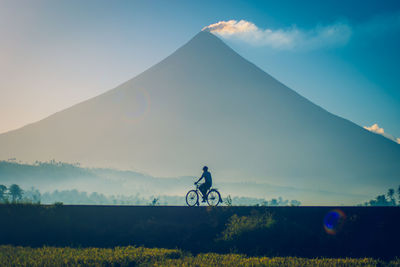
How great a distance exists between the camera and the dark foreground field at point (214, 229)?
11359 mm

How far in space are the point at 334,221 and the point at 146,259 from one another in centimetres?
540

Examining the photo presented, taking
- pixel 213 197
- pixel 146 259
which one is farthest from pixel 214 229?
pixel 213 197

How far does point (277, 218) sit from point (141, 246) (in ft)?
13.6

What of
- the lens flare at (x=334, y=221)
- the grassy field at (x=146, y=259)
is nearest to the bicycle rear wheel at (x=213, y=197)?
the grassy field at (x=146, y=259)

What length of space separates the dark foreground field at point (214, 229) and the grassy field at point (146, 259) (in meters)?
1.04

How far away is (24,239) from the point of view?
43.4ft

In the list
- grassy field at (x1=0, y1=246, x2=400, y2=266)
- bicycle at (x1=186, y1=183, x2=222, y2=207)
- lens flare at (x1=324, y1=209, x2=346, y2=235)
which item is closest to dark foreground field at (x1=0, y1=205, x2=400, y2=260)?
lens flare at (x1=324, y1=209, x2=346, y2=235)

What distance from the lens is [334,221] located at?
11688mm

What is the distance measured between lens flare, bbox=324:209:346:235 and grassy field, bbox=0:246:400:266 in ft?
4.71

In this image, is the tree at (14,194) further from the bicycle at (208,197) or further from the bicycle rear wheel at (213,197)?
the bicycle rear wheel at (213,197)

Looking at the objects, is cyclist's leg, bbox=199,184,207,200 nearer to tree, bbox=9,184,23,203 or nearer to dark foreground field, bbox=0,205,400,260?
dark foreground field, bbox=0,205,400,260

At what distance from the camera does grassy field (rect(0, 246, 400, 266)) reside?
969cm

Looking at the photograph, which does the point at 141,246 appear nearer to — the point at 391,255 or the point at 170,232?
the point at 170,232

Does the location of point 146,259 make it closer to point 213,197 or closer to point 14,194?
point 213,197
